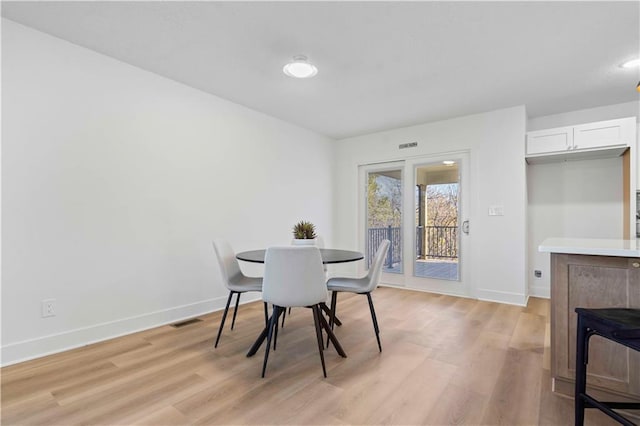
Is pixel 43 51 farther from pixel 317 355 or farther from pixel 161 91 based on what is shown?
pixel 317 355

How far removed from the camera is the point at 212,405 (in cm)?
177

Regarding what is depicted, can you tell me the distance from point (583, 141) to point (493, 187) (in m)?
1.01

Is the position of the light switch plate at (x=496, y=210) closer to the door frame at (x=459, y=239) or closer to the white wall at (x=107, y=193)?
the door frame at (x=459, y=239)

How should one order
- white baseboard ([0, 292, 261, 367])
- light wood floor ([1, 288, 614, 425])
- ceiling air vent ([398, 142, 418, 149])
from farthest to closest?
ceiling air vent ([398, 142, 418, 149])
white baseboard ([0, 292, 261, 367])
light wood floor ([1, 288, 614, 425])

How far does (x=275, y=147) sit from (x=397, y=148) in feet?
6.25

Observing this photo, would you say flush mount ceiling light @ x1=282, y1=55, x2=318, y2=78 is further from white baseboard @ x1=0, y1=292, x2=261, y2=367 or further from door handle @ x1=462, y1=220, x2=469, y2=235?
door handle @ x1=462, y1=220, x2=469, y2=235

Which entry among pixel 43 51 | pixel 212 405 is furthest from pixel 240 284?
pixel 43 51

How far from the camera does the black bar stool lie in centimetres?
134

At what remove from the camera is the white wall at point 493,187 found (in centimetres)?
392

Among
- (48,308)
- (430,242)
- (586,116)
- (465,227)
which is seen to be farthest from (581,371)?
(586,116)

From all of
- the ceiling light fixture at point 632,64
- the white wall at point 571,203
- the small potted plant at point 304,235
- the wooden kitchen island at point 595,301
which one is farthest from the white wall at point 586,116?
the small potted plant at point 304,235

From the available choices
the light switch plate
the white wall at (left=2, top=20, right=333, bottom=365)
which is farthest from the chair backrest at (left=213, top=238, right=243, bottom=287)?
the light switch plate

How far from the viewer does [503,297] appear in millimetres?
4008

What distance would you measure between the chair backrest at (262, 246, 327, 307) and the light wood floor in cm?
52
